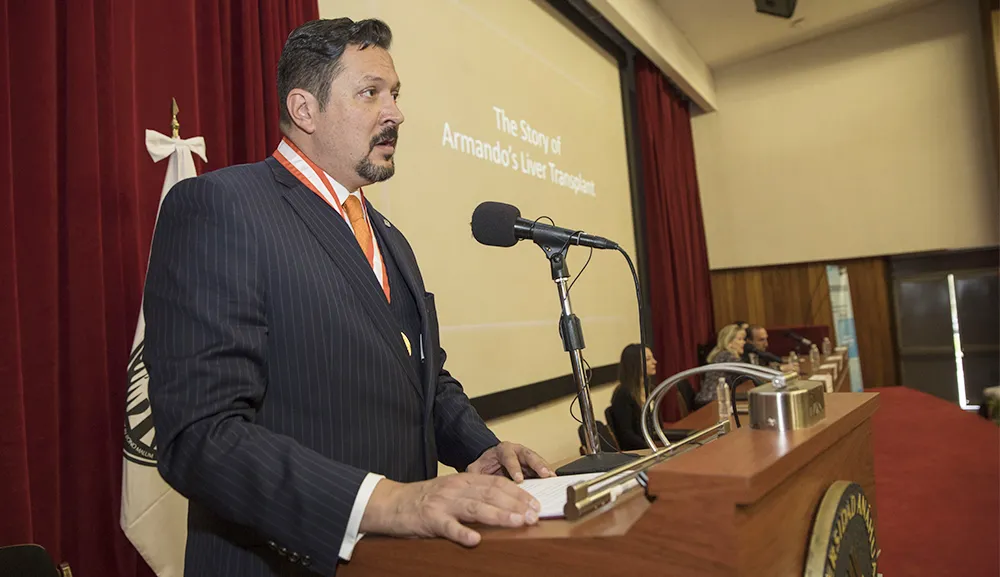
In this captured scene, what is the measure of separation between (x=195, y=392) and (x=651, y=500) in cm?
58

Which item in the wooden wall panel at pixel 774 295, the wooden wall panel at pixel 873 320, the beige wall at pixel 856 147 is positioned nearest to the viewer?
the beige wall at pixel 856 147

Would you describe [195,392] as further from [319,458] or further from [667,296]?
[667,296]

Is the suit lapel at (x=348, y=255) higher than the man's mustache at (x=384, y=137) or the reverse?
the reverse

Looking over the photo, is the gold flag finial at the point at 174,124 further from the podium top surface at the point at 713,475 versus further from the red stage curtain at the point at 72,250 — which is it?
the podium top surface at the point at 713,475

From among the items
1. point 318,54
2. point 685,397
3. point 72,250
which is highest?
point 318,54

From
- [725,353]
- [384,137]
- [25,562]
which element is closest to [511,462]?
[384,137]

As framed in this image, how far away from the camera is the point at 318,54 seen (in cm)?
138

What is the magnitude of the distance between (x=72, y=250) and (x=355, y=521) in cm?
165

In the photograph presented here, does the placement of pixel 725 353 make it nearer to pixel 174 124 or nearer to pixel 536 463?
pixel 174 124

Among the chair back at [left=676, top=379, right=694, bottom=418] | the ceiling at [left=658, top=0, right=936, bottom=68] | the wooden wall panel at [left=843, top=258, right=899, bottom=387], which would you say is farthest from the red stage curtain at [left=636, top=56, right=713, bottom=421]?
the wooden wall panel at [left=843, top=258, right=899, bottom=387]

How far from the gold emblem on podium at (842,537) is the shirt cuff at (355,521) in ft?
1.80

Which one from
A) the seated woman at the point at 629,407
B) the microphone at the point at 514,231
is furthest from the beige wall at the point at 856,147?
the microphone at the point at 514,231

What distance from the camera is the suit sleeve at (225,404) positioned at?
0.87 meters

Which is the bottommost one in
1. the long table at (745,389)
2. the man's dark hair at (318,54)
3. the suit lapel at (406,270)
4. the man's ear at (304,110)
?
the long table at (745,389)
